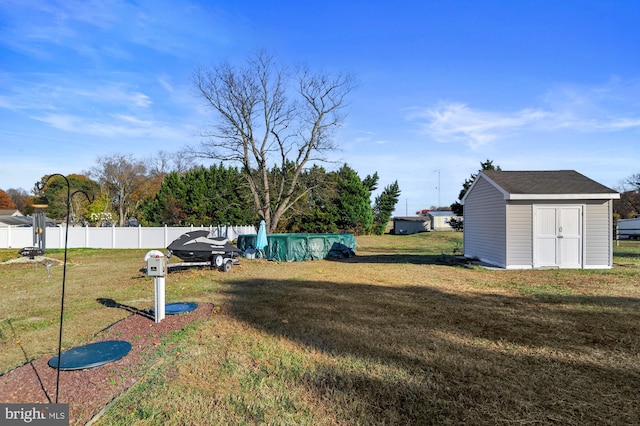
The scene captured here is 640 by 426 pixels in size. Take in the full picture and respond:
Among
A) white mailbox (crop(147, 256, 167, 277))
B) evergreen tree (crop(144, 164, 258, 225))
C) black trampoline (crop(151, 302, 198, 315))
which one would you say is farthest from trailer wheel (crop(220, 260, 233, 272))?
evergreen tree (crop(144, 164, 258, 225))

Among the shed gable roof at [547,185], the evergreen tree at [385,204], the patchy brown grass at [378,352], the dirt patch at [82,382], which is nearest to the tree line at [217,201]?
the evergreen tree at [385,204]

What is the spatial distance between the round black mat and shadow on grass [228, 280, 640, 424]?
208cm

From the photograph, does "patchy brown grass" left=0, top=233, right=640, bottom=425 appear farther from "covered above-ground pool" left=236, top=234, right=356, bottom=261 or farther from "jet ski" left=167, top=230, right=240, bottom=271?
"covered above-ground pool" left=236, top=234, right=356, bottom=261

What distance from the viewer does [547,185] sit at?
13641mm

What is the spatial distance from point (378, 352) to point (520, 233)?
33.7ft

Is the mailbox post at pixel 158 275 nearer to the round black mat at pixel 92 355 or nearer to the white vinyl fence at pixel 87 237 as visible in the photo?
the round black mat at pixel 92 355

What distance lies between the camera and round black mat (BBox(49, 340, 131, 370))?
13.4 ft

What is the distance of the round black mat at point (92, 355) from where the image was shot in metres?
4.10

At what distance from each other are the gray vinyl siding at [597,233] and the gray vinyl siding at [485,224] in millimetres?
2741

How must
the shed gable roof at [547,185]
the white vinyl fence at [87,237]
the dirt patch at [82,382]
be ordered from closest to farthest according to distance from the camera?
the dirt patch at [82,382] → the shed gable roof at [547,185] → the white vinyl fence at [87,237]

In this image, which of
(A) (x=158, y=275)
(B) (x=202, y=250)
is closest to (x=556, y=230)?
(B) (x=202, y=250)

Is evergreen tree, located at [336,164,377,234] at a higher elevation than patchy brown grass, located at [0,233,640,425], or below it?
higher

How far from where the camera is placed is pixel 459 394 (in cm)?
364

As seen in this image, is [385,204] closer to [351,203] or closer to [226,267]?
[351,203]
